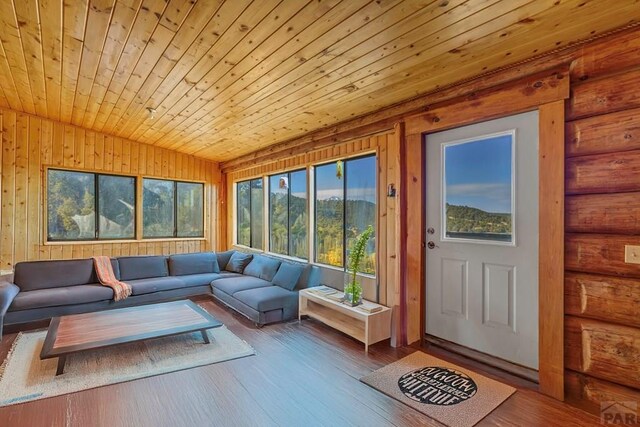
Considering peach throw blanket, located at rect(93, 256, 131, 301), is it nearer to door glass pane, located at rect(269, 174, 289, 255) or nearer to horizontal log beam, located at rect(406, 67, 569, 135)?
door glass pane, located at rect(269, 174, 289, 255)

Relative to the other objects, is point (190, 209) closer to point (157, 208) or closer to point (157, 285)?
point (157, 208)

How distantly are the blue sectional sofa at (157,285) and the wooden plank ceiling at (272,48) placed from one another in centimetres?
220

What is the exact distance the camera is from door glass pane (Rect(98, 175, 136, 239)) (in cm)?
579

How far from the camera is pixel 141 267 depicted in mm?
5066

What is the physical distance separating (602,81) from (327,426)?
9.41 ft

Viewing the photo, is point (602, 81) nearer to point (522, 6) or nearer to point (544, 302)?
point (522, 6)

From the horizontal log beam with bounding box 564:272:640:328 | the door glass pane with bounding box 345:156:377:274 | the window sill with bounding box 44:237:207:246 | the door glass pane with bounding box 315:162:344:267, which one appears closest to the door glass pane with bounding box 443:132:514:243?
the horizontal log beam with bounding box 564:272:640:328

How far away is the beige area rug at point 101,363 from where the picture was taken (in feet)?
8.15

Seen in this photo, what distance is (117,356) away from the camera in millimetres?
3043

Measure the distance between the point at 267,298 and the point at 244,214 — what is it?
10.2ft

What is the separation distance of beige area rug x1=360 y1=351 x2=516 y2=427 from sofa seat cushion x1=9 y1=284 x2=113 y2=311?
11.6 ft

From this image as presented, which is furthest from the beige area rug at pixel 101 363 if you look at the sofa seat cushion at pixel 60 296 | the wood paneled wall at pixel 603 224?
the wood paneled wall at pixel 603 224

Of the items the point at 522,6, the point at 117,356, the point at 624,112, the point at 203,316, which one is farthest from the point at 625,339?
the point at 117,356

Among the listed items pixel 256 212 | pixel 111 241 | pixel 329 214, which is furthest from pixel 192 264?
pixel 329 214
